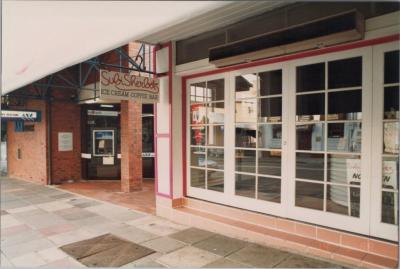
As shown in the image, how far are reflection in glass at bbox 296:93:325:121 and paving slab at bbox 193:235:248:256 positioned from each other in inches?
75.1

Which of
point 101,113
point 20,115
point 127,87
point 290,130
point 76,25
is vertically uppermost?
point 76,25

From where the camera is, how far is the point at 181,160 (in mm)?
5848

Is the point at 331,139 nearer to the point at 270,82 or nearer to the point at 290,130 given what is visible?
the point at 290,130

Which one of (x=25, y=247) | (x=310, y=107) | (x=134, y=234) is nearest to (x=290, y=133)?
(x=310, y=107)

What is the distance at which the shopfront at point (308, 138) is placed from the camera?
11.7ft

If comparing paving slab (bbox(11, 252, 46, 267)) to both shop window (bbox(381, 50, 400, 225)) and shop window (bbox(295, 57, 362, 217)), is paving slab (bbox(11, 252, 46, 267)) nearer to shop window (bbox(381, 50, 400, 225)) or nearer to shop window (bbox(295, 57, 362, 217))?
shop window (bbox(295, 57, 362, 217))

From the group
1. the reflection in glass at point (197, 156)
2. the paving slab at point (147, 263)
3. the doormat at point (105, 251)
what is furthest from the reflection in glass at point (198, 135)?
the paving slab at point (147, 263)

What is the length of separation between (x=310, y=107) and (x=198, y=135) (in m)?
2.16

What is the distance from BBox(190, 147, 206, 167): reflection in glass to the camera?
562cm

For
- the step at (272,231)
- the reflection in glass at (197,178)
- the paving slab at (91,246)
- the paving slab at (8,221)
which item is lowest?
the paving slab at (8,221)

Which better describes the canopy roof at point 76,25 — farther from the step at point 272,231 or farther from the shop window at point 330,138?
the step at point 272,231

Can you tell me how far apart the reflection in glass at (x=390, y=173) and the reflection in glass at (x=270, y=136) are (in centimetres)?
135

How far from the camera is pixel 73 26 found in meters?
2.73

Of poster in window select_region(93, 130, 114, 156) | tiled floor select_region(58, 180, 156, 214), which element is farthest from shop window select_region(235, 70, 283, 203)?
poster in window select_region(93, 130, 114, 156)
